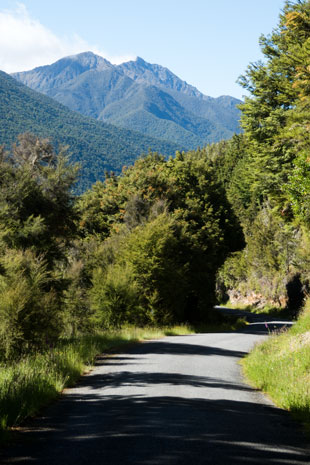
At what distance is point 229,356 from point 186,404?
32.5 feet

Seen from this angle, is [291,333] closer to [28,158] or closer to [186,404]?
[186,404]

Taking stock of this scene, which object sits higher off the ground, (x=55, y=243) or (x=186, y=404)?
→ (x=55, y=243)

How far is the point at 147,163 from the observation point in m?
54.5

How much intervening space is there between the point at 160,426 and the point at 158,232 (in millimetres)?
A: 28210

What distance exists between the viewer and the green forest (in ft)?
58.9

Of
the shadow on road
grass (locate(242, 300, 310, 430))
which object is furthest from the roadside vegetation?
grass (locate(242, 300, 310, 430))

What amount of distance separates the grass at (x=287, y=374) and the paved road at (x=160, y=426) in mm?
295

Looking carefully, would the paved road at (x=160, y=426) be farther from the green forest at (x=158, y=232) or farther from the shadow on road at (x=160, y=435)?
the green forest at (x=158, y=232)

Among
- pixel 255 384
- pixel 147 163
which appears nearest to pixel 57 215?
pixel 255 384

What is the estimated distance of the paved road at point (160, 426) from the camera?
5426 mm

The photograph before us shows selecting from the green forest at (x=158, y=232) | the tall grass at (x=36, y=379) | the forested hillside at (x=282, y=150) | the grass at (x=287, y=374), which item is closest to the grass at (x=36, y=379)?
the tall grass at (x=36, y=379)

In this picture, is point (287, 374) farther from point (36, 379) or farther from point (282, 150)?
point (282, 150)

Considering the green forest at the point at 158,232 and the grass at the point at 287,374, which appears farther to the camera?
the green forest at the point at 158,232

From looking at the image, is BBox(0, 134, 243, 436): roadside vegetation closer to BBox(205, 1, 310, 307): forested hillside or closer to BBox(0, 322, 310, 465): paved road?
BBox(0, 322, 310, 465): paved road
